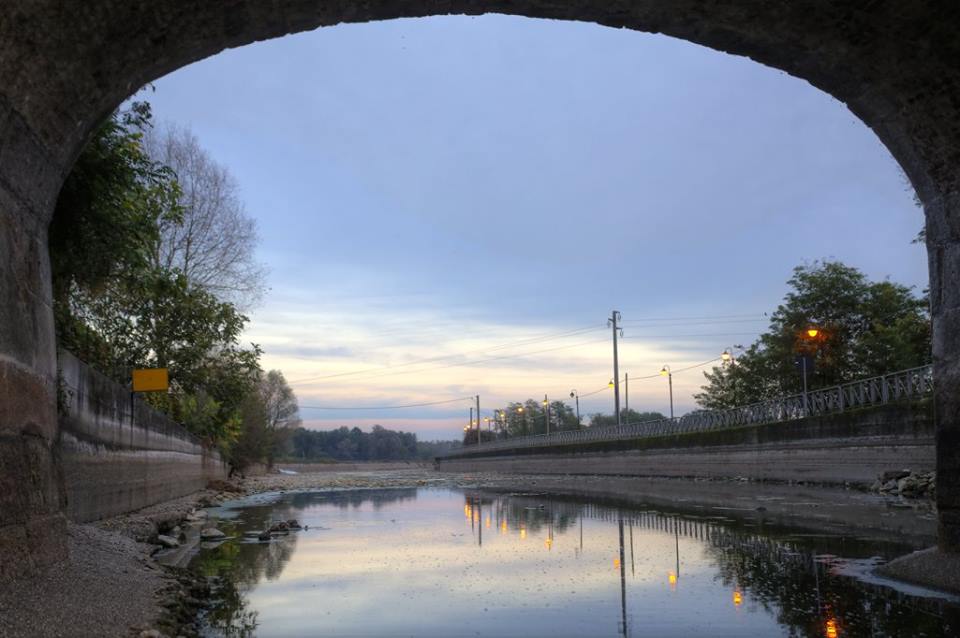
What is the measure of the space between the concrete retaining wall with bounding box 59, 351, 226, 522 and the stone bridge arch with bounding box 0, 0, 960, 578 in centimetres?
232

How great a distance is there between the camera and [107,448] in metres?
12.3

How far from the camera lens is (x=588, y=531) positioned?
10391 mm

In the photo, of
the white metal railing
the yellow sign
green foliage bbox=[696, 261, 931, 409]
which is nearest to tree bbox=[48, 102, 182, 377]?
the yellow sign

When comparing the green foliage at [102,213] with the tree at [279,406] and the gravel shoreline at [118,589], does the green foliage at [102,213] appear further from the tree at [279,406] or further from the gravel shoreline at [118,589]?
the tree at [279,406]

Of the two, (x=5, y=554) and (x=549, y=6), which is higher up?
(x=549, y=6)

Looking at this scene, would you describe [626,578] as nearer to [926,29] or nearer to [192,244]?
[926,29]

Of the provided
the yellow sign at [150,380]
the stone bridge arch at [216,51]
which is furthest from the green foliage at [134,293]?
the stone bridge arch at [216,51]

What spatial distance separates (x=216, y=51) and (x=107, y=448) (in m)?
8.51

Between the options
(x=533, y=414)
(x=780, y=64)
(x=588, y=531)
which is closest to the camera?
(x=780, y=64)

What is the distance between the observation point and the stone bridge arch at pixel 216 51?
15.5ft

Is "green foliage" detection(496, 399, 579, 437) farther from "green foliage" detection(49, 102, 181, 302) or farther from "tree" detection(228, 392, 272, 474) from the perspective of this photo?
"green foliage" detection(49, 102, 181, 302)

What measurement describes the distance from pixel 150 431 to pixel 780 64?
48.5ft

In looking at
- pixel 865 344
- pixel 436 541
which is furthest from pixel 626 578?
pixel 865 344

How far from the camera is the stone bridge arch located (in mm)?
4730
